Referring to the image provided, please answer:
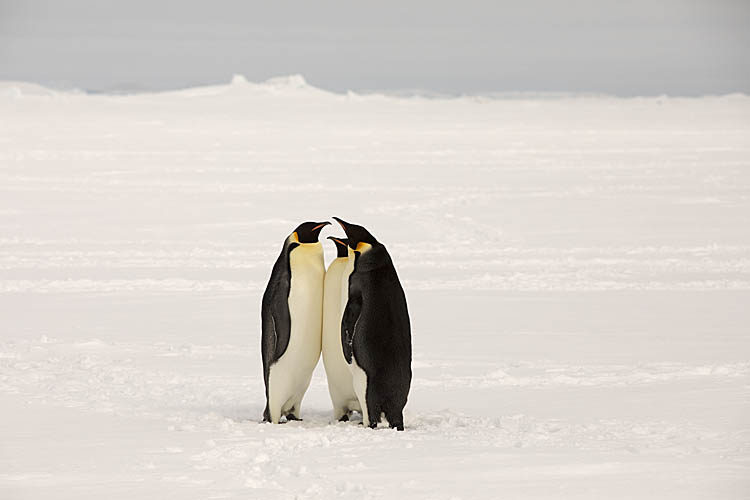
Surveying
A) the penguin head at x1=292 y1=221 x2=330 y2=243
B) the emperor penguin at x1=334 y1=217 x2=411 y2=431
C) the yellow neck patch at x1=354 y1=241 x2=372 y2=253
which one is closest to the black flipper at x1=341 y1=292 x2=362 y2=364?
the emperor penguin at x1=334 y1=217 x2=411 y2=431

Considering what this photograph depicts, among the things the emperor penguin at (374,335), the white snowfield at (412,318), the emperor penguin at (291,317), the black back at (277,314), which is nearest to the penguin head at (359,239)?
the emperor penguin at (374,335)

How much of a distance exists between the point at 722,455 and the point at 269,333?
80.0 inches

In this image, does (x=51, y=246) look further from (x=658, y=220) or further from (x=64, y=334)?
(x=658, y=220)

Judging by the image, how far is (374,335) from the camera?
15.2 feet

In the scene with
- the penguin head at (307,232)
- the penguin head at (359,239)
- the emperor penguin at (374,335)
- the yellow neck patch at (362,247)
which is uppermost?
the penguin head at (307,232)

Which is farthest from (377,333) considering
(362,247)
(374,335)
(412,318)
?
(412,318)

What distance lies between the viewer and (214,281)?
A: 384 inches

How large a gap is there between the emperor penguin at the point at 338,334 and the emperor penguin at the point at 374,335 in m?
0.08

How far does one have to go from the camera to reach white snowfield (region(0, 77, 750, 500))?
12.7 ft

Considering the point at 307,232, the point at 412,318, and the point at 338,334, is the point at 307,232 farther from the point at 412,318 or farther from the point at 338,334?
the point at 412,318

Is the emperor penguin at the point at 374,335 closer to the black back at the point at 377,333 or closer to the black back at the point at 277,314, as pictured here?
the black back at the point at 377,333

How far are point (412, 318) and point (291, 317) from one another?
3485mm

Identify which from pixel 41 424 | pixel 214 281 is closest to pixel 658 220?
pixel 214 281

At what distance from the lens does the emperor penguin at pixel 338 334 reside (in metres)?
4.79
